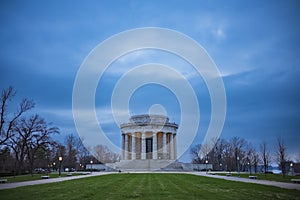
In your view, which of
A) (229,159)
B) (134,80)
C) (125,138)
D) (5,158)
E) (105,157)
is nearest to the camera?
(134,80)

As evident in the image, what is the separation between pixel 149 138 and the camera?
87.1 metres

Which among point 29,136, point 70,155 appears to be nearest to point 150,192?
point 29,136

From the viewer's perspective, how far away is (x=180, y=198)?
13.6 metres

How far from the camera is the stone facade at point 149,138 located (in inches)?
3223

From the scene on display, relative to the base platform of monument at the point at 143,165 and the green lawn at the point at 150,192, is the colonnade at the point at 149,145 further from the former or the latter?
the green lawn at the point at 150,192

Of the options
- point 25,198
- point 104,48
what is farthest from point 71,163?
point 25,198

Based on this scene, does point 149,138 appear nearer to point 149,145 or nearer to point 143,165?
point 149,145

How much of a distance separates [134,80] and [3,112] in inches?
725

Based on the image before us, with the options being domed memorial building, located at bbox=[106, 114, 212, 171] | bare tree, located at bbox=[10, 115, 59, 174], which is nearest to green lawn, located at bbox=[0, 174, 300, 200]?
bare tree, located at bbox=[10, 115, 59, 174]

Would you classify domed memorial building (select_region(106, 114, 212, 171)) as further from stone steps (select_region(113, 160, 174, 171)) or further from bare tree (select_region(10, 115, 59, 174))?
bare tree (select_region(10, 115, 59, 174))

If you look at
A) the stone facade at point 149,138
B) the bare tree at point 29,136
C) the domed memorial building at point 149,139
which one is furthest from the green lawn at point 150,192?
the stone facade at point 149,138

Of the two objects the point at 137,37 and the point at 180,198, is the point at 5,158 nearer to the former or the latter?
the point at 137,37

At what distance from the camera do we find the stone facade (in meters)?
81.9

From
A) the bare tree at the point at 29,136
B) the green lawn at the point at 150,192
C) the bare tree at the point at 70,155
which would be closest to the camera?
the green lawn at the point at 150,192
